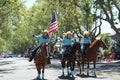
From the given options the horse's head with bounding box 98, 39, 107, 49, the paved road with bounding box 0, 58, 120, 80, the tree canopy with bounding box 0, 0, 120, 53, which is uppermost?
the tree canopy with bounding box 0, 0, 120, 53

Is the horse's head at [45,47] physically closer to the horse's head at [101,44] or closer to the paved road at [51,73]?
the paved road at [51,73]

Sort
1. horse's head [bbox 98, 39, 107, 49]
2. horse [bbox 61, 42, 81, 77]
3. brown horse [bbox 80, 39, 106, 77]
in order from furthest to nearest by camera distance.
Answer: brown horse [bbox 80, 39, 106, 77]
horse's head [bbox 98, 39, 107, 49]
horse [bbox 61, 42, 81, 77]

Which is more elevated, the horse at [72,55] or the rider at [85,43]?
the rider at [85,43]

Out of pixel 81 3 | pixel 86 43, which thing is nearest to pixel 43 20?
pixel 81 3

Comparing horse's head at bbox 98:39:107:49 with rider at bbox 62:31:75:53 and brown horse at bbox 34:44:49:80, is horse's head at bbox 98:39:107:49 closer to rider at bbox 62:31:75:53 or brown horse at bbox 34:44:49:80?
rider at bbox 62:31:75:53

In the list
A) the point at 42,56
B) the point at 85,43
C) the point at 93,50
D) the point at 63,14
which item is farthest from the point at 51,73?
the point at 63,14

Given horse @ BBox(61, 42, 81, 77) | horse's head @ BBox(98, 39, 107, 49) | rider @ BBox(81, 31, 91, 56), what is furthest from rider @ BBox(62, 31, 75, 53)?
horse's head @ BBox(98, 39, 107, 49)

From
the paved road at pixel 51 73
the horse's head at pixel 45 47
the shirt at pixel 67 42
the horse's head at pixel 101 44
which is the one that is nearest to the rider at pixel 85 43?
the horse's head at pixel 101 44

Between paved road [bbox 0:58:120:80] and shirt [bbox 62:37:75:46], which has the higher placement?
shirt [bbox 62:37:75:46]

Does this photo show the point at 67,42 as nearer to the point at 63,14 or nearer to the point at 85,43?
the point at 85,43

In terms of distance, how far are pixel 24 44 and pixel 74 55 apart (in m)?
147

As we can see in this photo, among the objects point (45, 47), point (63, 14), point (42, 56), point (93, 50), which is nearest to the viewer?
point (45, 47)

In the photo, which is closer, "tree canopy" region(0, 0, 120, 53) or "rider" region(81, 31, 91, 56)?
"rider" region(81, 31, 91, 56)

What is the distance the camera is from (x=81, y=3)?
51000 mm
